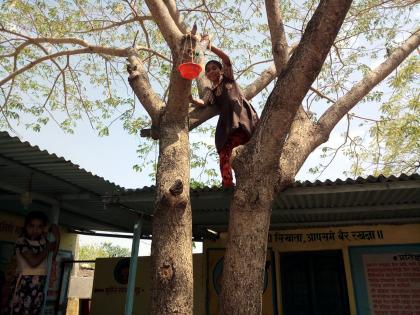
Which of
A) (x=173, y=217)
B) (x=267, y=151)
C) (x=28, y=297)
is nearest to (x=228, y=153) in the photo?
(x=267, y=151)

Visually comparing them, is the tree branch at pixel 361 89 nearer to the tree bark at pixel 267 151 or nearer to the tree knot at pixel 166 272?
the tree bark at pixel 267 151

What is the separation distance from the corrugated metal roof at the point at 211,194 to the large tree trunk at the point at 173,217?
65.5 inches

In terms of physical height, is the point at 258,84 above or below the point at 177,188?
above

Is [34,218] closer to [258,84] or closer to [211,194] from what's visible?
[211,194]

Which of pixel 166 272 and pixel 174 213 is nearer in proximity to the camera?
pixel 166 272

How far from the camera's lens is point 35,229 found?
6.22 metres

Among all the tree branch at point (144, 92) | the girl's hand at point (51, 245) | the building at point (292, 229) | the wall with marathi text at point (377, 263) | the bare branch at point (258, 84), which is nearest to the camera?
the tree branch at point (144, 92)

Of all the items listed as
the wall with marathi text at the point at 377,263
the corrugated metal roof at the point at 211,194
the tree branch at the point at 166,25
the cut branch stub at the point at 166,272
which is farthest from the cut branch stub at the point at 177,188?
the wall with marathi text at the point at 377,263

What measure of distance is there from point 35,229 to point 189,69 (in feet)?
14.5

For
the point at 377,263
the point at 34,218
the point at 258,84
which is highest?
the point at 258,84

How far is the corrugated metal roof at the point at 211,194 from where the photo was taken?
455cm

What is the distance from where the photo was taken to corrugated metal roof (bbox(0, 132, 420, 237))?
14.9ft

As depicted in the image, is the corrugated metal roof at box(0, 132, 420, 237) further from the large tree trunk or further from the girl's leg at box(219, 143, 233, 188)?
the large tree trunk

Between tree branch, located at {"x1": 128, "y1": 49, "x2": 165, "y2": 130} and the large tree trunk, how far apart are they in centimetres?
26
